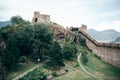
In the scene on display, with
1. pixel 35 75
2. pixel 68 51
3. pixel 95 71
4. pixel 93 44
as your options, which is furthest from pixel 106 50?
pixel 35 75

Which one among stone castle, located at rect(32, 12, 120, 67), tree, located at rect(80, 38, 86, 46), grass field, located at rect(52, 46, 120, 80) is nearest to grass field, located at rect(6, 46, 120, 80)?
grass field, located at rect(52, 46, 120, 80)

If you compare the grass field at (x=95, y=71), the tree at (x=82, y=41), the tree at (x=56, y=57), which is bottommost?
the grass field at (x=95, y=71)

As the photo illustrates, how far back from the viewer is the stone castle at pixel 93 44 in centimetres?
6684

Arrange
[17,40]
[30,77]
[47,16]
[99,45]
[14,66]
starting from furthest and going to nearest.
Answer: [47,16]
[99,45]
[17,40]
[14,66]
[30,77]

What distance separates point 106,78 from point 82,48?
21.2 meters

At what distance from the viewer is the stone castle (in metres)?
66.8

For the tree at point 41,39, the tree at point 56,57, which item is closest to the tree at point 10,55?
the tree at point 41,39

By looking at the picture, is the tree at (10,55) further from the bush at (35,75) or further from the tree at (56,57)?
the tree at (56,57)

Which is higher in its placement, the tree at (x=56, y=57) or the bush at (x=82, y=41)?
the bush at (x=82, y=41)

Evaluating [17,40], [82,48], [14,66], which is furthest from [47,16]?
[14,66]

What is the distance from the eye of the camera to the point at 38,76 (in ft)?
167

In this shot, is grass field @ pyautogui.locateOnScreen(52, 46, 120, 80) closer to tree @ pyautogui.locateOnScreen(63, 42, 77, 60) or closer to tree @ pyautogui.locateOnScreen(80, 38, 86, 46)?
tree @ pyautogui.locateOnScreen(63, 42, 77, 60)

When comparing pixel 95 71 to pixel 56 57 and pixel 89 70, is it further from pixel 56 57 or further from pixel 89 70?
pixel 56 57

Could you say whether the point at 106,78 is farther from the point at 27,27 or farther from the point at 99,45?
the point at 27,27
